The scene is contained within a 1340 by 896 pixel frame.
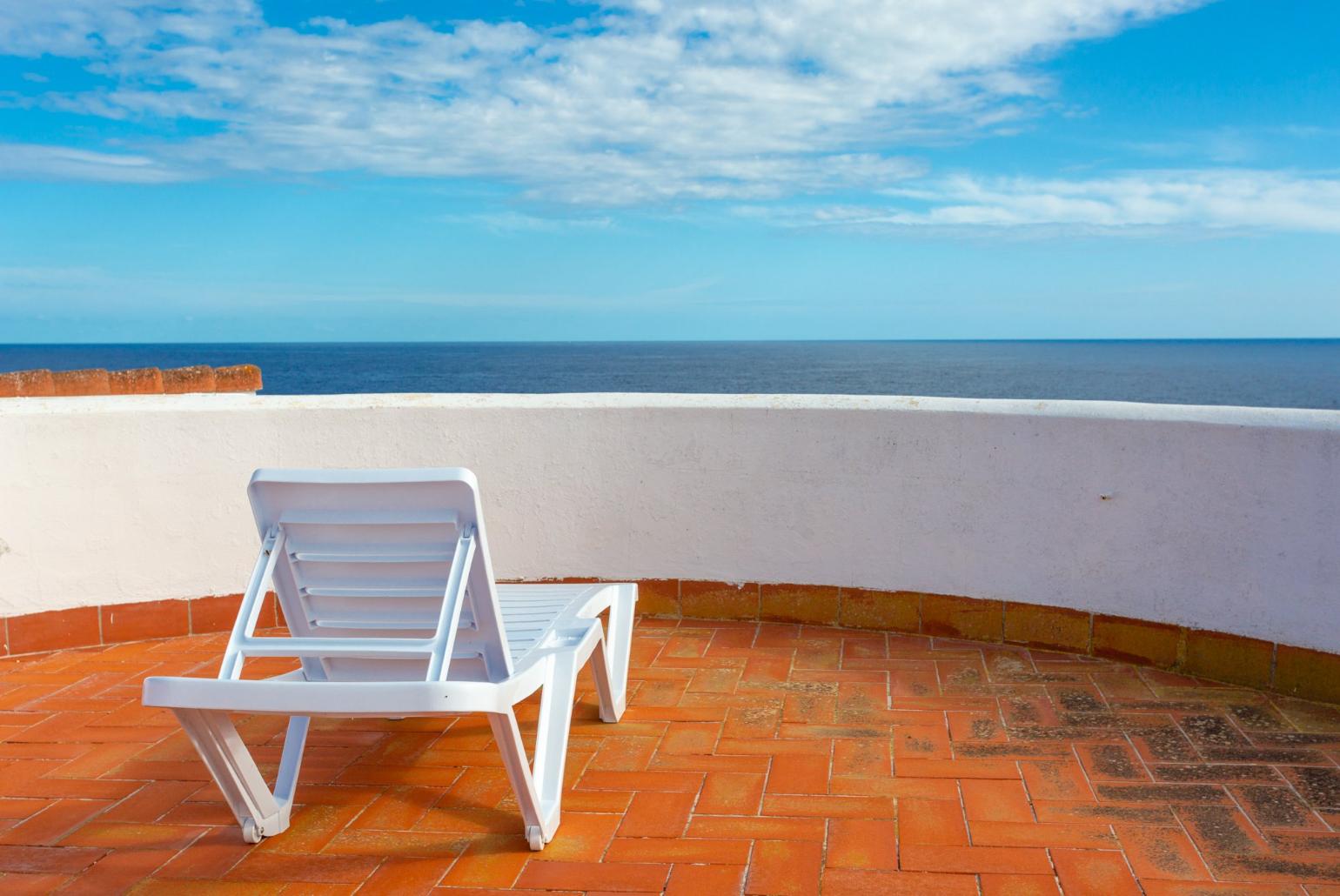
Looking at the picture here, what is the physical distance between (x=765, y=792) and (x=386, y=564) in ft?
3.90

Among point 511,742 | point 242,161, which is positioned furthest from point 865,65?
point 242,161

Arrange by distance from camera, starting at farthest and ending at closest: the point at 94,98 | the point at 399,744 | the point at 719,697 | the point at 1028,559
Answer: the point at 94,98 < the point at 1028,559 < the point at 719,697 < the point at 399,744

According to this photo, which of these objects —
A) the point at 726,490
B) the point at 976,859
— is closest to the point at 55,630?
the point at 726,490

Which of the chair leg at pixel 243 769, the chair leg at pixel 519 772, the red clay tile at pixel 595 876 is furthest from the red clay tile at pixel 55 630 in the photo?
the red clay tile at pixel 595 876

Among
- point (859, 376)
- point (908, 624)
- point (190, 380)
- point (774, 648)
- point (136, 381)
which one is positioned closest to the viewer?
point (774, 648)

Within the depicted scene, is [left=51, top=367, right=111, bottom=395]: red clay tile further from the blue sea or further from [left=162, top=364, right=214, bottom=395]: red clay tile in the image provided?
the blue sea

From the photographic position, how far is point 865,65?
1267 centimetres

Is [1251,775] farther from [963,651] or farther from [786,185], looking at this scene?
[786,185]

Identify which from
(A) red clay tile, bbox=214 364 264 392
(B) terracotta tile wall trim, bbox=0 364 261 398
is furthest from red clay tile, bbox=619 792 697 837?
(A) red clay tile, bbox=214 364 264 392

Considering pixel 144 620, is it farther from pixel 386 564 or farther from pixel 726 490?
pixel 726 490

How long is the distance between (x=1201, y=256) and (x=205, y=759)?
82.2 m

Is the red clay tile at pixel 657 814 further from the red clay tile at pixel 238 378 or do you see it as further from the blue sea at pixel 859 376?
the blue sea at pixel 859 376

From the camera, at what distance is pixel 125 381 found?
7.63 meters

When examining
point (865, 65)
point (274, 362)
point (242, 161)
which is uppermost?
point (242, 161)
